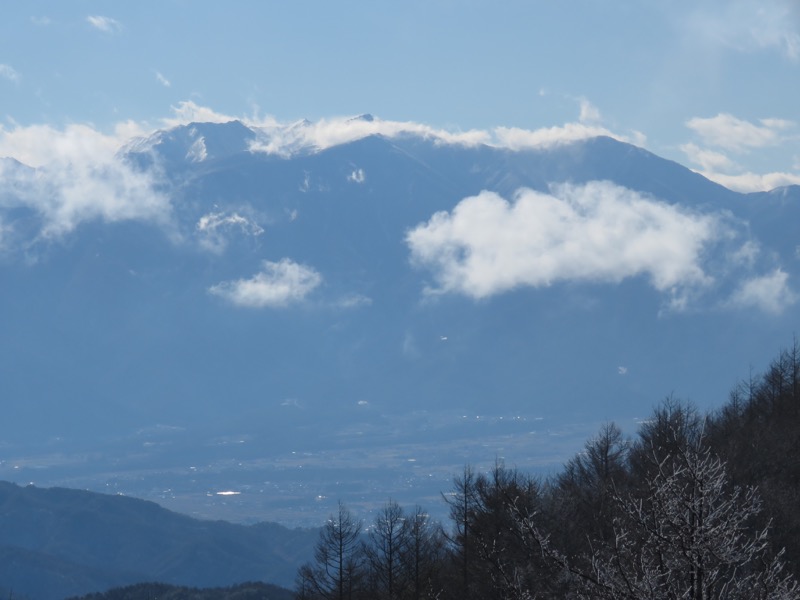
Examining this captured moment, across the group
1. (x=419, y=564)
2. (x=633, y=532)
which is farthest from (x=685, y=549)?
(x=419, y=564)

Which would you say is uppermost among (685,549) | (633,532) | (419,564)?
(419,564)

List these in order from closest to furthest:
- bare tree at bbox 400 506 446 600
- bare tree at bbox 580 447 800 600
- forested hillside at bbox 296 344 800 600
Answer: bare tree at bbox 580 447 800 600 → forested hillside at bbox 296 344 800 600 → bare tree at bbox 400 506 446 600

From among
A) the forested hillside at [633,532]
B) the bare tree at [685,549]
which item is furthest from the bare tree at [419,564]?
the bare tree at [685,549]

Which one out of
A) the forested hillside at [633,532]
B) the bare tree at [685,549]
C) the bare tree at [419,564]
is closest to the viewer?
the bare tree at [685,549]

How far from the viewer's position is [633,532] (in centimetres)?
1836

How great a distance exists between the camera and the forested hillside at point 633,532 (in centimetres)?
1230

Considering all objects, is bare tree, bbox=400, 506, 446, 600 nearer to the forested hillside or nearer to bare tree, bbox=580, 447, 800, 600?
the forested hillside

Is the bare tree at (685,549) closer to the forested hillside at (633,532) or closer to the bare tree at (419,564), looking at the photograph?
the forested hillside at (633,532)

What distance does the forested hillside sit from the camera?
1230 centimetres

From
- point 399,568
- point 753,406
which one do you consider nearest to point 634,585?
point 399,568

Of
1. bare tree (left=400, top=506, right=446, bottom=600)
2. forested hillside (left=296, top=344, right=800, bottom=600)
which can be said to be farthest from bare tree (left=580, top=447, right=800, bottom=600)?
bare tree (left=400, top=506, right=446, bottom=600)

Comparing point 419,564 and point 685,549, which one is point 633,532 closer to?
point 685,549

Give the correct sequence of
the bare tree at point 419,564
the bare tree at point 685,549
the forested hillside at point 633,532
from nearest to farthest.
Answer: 1. the bare tree at point 685,549
2. the forested hillside at point 633,532
3. the bare tree at point 419,564

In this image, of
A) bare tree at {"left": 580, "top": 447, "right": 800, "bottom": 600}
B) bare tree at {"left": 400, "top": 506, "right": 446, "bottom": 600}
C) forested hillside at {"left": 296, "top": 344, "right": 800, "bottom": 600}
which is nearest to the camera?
bare tree at {"left": 580, "top": 447, "right": 800, "bottom": 600}
